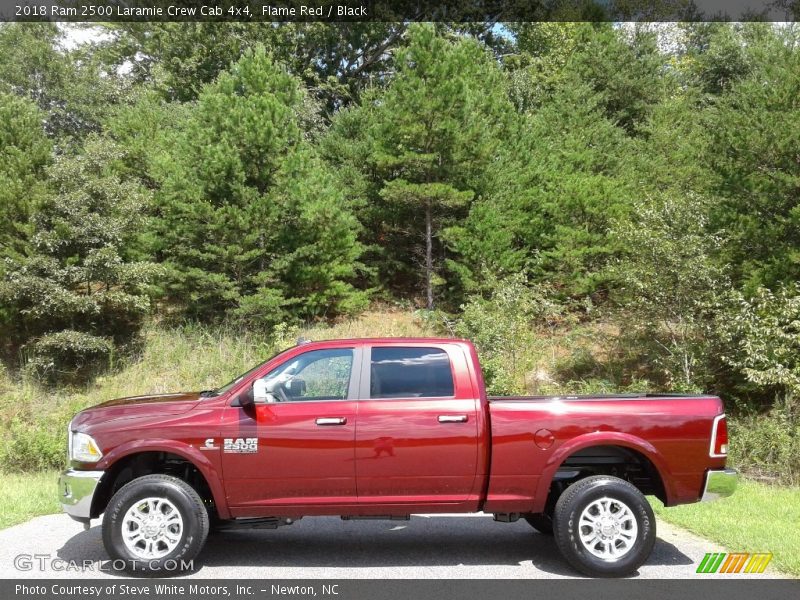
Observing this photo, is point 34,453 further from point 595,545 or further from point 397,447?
point 595,545

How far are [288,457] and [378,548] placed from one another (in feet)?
5.21

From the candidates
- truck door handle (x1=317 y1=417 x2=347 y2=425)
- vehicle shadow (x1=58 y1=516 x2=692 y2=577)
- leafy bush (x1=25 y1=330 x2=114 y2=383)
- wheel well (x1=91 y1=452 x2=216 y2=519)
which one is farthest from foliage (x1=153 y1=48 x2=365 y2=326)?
truck door handle (x1=317 y1=417 x2=347 y2=425)

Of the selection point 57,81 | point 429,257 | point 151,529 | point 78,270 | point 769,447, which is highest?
point 57,81

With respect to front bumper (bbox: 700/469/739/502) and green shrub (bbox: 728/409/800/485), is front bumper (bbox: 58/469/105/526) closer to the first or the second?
→ front bumper (bbox: 700/469/739/502)

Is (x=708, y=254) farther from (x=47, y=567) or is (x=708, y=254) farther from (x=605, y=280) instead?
(x=47, y=567)

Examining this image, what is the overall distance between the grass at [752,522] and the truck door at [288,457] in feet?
12.5

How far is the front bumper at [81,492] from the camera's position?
245 inches

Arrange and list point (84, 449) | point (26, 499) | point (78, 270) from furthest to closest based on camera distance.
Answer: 1. point (78, 270)
2. point (26, 499)
3. point (84, 449)

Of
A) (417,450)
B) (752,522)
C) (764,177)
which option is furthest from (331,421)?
(764,177)

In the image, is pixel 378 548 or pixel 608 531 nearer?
pixel 608 531

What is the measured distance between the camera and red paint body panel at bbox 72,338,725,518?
625 cm

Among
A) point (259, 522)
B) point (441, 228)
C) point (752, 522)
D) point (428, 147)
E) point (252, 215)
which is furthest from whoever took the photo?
point (441, 228)

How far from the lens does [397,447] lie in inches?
247

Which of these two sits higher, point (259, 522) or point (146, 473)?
point (146, 473)
